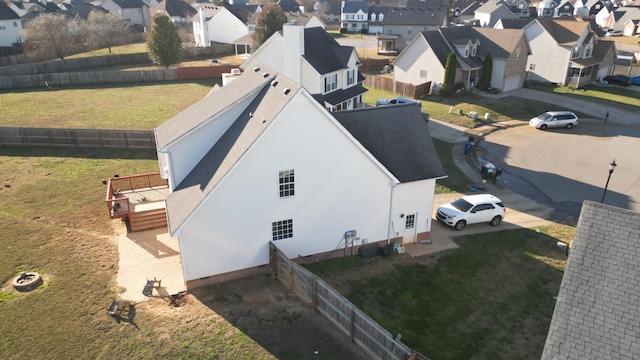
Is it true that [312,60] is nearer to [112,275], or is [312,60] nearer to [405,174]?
[405,174]

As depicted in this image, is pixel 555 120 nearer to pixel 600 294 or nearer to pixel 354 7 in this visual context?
pixel 600 294

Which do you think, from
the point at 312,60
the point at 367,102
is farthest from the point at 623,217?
the point at 367,102

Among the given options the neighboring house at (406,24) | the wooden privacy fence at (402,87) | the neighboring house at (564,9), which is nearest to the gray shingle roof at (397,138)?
the wooden privacy fence at (402,87)

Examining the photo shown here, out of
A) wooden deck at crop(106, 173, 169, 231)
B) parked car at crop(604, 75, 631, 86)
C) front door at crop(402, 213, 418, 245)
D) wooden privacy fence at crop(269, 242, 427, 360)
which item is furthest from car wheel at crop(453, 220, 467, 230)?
parked car at crop(604, 75, 631, 86)

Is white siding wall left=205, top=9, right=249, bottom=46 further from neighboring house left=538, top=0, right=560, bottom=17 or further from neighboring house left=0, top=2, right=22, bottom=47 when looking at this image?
neighboring house left=538, top=0, right=560, bottom=17

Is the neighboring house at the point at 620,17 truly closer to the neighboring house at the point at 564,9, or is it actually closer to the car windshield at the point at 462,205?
the neighboring house at the point at 564,9

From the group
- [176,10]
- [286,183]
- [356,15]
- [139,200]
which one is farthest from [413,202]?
[356,15]

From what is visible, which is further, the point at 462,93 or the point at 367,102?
the point at 462,93
